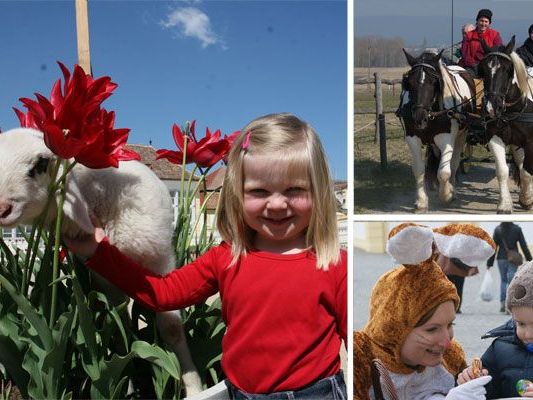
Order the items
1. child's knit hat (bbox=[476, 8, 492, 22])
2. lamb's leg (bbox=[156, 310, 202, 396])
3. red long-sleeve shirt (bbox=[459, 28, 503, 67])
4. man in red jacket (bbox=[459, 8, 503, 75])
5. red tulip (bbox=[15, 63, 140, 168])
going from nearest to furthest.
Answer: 1. red tulip (bbox=[15, 63, 140, 168])
2. lamb's leg (bbox=[156, 310, 202, 396])
3. child's knit hat (bbox=[476, 8, 492, 22])
4. man in red jacket (bbox=[459, 8, 503, 75])
5. red long-sleeve shirt (bbox=[459, 28, 503, 67])

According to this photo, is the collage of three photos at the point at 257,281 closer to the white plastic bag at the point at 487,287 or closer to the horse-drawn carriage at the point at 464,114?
the white plastic bag at the point at 487,287

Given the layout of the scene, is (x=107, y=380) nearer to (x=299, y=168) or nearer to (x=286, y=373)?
(x=286, y=373)

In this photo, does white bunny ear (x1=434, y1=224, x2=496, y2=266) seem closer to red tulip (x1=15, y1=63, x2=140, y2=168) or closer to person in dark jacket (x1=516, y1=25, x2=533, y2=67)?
red tulip (x1=15, y1=63, x2=140, y2=168)

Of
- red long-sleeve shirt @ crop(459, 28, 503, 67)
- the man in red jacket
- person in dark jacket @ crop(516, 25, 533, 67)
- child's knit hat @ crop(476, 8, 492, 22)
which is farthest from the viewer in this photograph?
person in dark jacket @ crop(516, 25, 533, 67)

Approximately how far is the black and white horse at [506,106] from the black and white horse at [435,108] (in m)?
0.11

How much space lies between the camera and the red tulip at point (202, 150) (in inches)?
47.3

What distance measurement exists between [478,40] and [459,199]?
71 centimetres

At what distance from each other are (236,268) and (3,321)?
1.32 ft

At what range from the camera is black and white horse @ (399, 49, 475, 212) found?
218 cm

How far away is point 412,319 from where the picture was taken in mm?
967

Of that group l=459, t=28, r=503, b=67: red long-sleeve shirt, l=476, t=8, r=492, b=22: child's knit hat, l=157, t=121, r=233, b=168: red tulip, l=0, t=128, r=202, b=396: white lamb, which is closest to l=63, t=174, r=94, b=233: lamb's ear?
l=0, t=128, r=202, b=396: white lamb

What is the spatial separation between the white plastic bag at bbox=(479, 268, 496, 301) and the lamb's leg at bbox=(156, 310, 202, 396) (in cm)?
54

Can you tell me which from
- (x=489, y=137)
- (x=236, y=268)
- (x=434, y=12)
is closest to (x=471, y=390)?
(x=236, y=268)

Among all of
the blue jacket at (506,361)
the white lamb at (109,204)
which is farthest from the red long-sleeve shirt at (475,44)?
the white lamb at (109,204)
